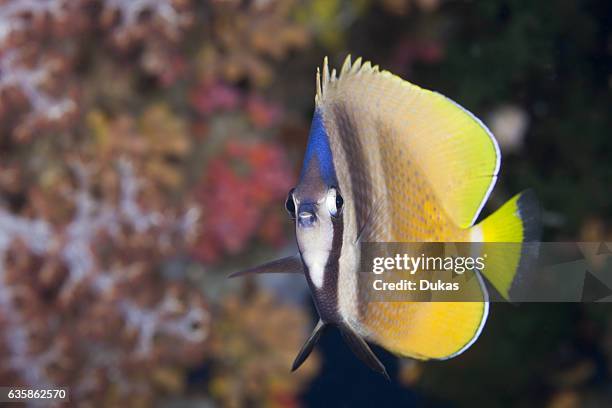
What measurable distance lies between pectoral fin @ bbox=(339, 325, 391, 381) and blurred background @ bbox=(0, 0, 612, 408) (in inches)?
64.0

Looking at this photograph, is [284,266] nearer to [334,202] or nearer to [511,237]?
[334,202]

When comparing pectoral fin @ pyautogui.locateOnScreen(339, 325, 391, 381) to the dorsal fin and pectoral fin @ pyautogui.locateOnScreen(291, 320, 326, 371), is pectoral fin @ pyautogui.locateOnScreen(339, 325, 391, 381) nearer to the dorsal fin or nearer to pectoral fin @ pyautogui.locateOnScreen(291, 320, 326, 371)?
pectoral fin @ pyautogui.locateOnScreen(291, 320, 326, 371)

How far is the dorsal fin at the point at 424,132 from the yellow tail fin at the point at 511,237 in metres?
0.04

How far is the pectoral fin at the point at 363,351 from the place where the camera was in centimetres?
82

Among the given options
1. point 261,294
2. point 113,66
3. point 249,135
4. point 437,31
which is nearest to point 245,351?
point 261,294

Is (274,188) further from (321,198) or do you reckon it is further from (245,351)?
(321,198)

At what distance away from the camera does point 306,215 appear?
77cm

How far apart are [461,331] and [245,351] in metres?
1.87

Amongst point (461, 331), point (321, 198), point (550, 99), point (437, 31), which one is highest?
point (437, 31)

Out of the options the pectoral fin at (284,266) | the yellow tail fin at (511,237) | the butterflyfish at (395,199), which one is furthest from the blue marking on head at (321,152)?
the yellow tail fin at (511,237)

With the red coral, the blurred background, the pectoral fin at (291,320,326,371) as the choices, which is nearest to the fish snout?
the pectoral fin at (291,320,326,371)

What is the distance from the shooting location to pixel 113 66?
253 centimetres

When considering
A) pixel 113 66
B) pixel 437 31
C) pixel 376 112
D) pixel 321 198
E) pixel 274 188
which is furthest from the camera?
pixel 437 31

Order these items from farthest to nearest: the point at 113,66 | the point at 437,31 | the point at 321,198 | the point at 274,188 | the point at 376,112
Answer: the point at 437,31
the point at 274,188
the point at 113,66
the point at 376,112
the point at 321,198
